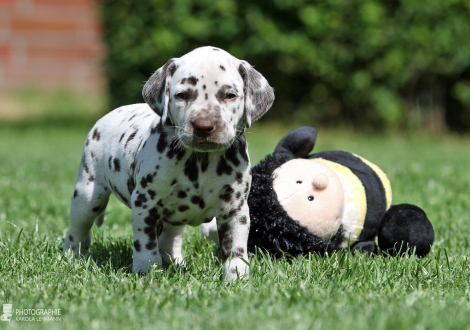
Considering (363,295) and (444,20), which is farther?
(444,20)

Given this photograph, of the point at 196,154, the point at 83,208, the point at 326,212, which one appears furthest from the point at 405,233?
the point at 83,208

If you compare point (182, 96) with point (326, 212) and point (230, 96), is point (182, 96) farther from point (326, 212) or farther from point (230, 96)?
point (326, 212)

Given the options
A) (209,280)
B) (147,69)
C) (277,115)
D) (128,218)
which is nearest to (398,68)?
(277,115)

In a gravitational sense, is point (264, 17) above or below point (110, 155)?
above

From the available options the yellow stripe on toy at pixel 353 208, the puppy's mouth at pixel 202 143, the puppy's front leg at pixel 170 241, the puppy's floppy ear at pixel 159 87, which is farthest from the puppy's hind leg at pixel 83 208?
Result: the yellow stripe on toy at pixel 353 208

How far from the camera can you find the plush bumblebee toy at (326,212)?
14.5ft

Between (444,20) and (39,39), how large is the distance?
12601 mm

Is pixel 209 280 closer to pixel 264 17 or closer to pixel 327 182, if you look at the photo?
pixel 327 182

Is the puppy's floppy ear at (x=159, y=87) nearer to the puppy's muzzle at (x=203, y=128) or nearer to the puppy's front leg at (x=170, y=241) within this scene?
the puppy's muzzle at (x=203, y=128)

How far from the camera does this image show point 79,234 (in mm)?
4641

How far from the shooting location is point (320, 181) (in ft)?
14.6

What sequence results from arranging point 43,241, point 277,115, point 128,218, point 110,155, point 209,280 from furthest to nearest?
point 277,115, point 128,218, point 43,241, point 110,155, point 209,280

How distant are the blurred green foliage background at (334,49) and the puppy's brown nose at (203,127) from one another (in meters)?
10.4

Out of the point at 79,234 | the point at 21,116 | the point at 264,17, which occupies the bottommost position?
the point at 21,116
